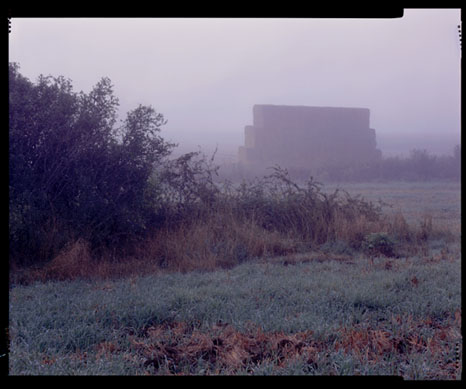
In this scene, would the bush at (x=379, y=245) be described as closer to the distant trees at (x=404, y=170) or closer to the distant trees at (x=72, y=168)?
the distant trees at (x=72, y=168)

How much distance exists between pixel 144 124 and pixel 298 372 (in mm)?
5927

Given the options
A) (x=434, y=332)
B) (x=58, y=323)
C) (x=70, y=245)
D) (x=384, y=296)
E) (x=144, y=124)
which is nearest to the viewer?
(x=434, y=332)

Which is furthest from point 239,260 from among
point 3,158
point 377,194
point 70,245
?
point 377,194

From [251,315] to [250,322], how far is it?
239 mm

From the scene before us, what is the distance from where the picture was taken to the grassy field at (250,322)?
379 cm

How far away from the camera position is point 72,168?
7754 millimetres

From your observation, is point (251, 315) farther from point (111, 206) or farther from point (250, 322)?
point (111, 206)

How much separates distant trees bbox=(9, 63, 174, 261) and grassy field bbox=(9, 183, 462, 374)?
4.27 feet

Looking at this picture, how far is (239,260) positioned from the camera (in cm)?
767

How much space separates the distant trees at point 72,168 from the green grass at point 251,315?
1415 mm

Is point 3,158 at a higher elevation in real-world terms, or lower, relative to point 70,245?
higher

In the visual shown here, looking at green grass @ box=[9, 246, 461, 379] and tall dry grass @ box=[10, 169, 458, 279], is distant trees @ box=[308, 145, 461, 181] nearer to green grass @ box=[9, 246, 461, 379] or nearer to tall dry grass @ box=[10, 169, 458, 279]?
tall dry grass @ box=[10, 169, 458, 279]

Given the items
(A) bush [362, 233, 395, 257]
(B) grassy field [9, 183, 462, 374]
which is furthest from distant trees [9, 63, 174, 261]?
(A) bush [362, 233, 395, 257]

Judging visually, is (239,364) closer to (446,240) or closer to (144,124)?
(144,124)
